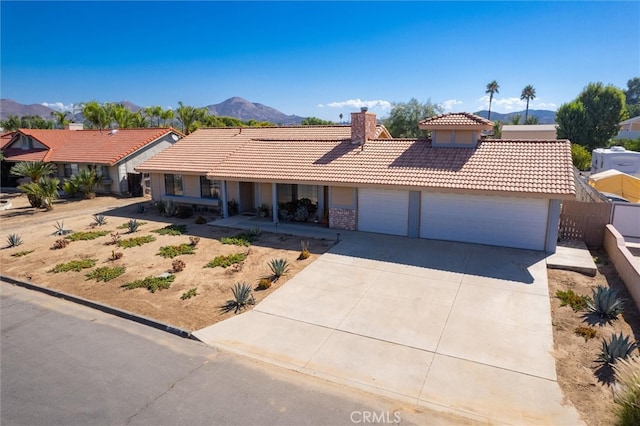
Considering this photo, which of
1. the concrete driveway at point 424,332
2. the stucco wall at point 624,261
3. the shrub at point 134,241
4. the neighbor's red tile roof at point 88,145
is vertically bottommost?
the concrete driveway at point 424,332

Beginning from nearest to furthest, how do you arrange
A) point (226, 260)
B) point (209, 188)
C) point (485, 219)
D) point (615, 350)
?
point (615, 350), point (226, 260), point (485, 219), point (209, 188)

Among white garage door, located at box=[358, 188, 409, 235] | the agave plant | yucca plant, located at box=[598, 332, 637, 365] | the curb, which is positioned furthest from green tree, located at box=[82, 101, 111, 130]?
yucca plant, located at box=[598, 332, 637, 365]

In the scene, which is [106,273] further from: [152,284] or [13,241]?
[13,241]

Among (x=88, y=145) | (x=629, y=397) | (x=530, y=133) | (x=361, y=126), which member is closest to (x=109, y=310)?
(x=629, y=397)

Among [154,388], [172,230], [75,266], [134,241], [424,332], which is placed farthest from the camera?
[172,230]

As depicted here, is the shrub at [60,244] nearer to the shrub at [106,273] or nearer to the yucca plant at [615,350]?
the shrub at [106,273]

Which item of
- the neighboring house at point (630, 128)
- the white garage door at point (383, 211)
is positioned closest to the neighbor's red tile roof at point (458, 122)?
the white garage door at point (383, 211)

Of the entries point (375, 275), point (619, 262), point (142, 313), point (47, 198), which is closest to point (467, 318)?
point (375, 275)
